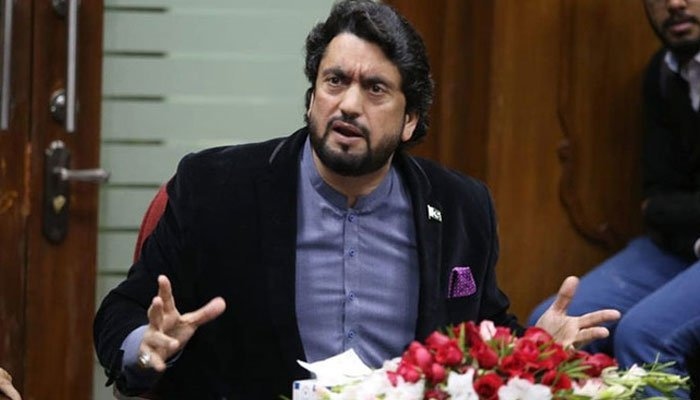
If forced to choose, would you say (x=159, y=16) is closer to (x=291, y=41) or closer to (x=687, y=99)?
(x=291, y=41)

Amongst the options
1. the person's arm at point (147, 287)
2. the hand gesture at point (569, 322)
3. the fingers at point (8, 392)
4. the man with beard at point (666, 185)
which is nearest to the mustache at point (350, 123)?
the person's arm at point (147, 287)

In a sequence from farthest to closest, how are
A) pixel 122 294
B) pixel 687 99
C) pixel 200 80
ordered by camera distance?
pixel 200 80 < pixel 687 99 < pixel 122 294

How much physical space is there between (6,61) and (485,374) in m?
2.78

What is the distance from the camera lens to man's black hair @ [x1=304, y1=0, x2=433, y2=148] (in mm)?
→ 4020

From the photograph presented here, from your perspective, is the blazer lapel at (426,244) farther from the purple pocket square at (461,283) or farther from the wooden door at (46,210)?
the wooden door at (46,210)

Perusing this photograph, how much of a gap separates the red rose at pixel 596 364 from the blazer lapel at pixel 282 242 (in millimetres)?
887

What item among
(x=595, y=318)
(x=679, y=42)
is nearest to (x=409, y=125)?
(x=595, y=318)

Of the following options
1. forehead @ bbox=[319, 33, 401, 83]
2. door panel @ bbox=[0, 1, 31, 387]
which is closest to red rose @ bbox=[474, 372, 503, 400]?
forehead @ bbox=[319, 33, 401, 83]

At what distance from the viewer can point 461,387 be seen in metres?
2.96

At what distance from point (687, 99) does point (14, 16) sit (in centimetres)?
210

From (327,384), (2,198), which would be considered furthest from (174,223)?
(2,198)

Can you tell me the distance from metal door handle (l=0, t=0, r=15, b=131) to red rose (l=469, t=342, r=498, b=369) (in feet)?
8.74

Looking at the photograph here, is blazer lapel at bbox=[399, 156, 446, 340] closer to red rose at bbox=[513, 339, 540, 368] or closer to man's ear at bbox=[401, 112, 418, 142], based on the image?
man's ear at bbox=[401, 112, 418, 142]

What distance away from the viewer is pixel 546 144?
5.80 meters
